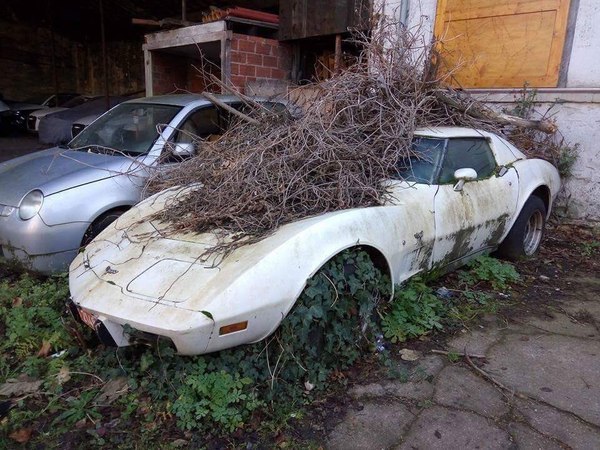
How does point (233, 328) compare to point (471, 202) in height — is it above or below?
Answer: below

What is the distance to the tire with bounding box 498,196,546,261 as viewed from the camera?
448cm

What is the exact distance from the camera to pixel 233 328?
7.61 feet

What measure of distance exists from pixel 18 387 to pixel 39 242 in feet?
4.67

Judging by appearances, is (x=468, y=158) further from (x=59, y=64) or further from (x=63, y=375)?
(x=59, y=64)

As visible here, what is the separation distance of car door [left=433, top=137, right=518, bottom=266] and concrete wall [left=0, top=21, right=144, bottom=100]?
17255mm

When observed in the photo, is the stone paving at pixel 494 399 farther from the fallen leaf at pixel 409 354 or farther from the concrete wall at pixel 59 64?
the concrete wall at pixel 59 64

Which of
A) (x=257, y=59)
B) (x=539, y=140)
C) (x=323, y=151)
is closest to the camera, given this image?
(x=323, y=151)

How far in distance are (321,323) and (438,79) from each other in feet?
10.7

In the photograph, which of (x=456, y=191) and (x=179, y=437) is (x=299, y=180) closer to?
(x=456, y=191)

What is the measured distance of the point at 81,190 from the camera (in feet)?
13.1

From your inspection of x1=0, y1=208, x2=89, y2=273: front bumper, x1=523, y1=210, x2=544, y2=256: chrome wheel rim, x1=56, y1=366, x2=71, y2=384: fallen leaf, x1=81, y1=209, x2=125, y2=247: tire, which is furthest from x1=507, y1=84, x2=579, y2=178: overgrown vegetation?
x1=56, y1=366, x2=71, y2=384: fallen leaf

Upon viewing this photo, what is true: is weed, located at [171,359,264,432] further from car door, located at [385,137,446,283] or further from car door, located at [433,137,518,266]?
car door, located at [433,137,518,266]

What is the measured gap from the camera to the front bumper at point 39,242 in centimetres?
376

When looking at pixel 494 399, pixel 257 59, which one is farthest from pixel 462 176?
pixel 257 59
